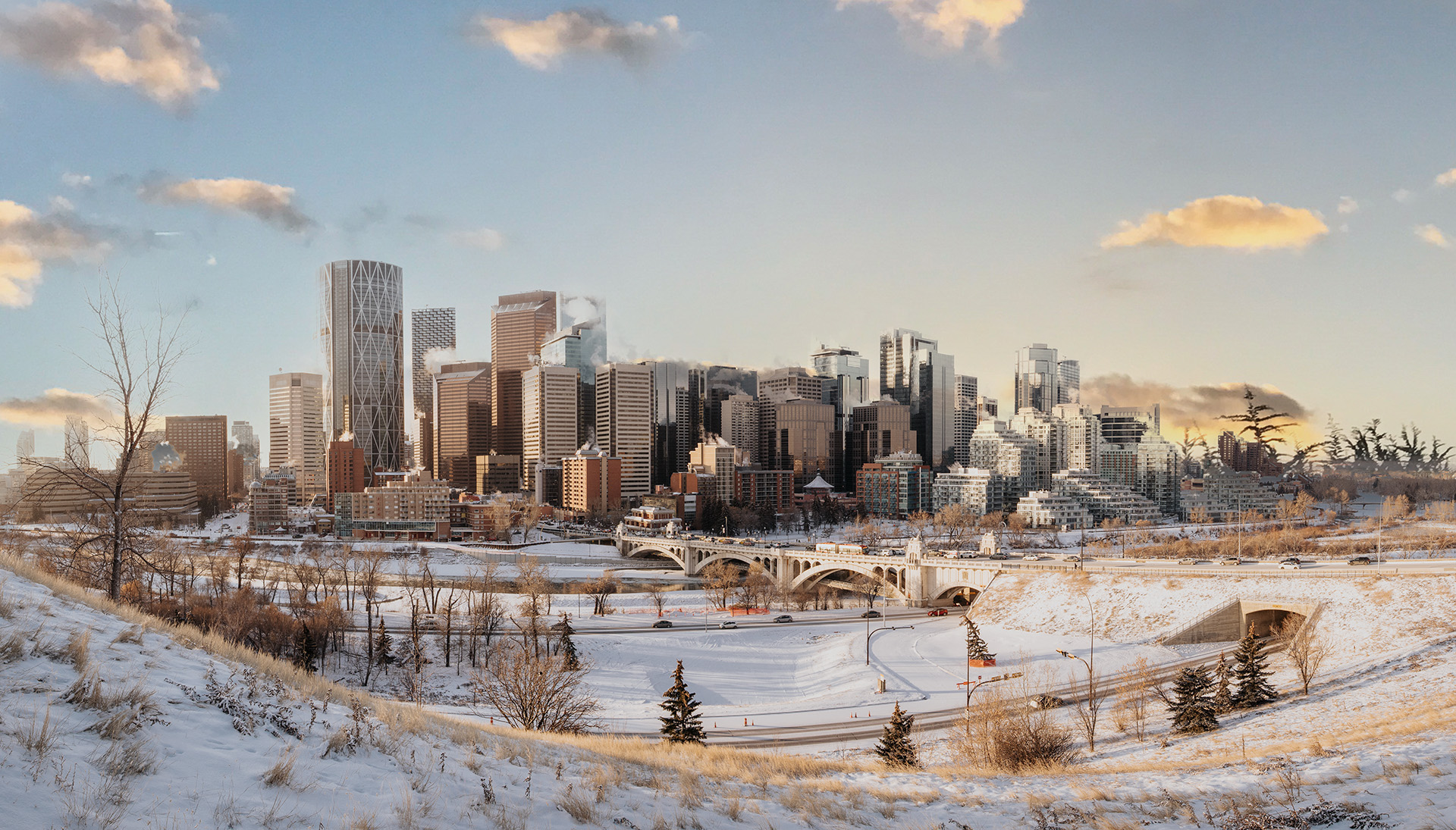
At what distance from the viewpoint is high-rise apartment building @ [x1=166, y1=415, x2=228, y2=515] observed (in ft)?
593

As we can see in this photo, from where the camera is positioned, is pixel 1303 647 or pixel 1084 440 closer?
pixel 1303 647

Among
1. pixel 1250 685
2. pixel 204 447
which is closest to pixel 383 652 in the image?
pixel 1250 685

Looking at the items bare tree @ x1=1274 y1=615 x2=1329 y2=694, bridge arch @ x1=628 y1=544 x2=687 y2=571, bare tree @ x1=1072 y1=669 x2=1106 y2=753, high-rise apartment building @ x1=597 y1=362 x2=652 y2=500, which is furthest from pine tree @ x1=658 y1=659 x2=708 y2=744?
high-rise apartment building @ x1=597 y1=362 x2=652 y2=500

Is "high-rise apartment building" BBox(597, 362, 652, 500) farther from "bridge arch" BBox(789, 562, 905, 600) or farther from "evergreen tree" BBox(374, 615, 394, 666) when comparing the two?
"evergreen tree" BBox(374, 615, 394, 666)

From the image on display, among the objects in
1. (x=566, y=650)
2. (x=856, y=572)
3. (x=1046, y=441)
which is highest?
(x=1046, y=441)

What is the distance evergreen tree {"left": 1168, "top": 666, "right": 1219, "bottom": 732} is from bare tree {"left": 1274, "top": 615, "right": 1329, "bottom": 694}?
6.87 meters

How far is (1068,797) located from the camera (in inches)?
566

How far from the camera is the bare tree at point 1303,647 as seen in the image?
114 ft

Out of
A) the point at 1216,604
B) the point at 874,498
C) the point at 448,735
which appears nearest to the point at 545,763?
the point at 448,735

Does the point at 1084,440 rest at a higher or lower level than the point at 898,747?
higher

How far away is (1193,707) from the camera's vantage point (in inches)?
1179

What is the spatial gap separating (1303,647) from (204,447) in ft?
727

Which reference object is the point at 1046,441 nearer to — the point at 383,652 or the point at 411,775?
the point at 383,652

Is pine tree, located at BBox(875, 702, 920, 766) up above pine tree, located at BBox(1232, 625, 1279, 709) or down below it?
above
